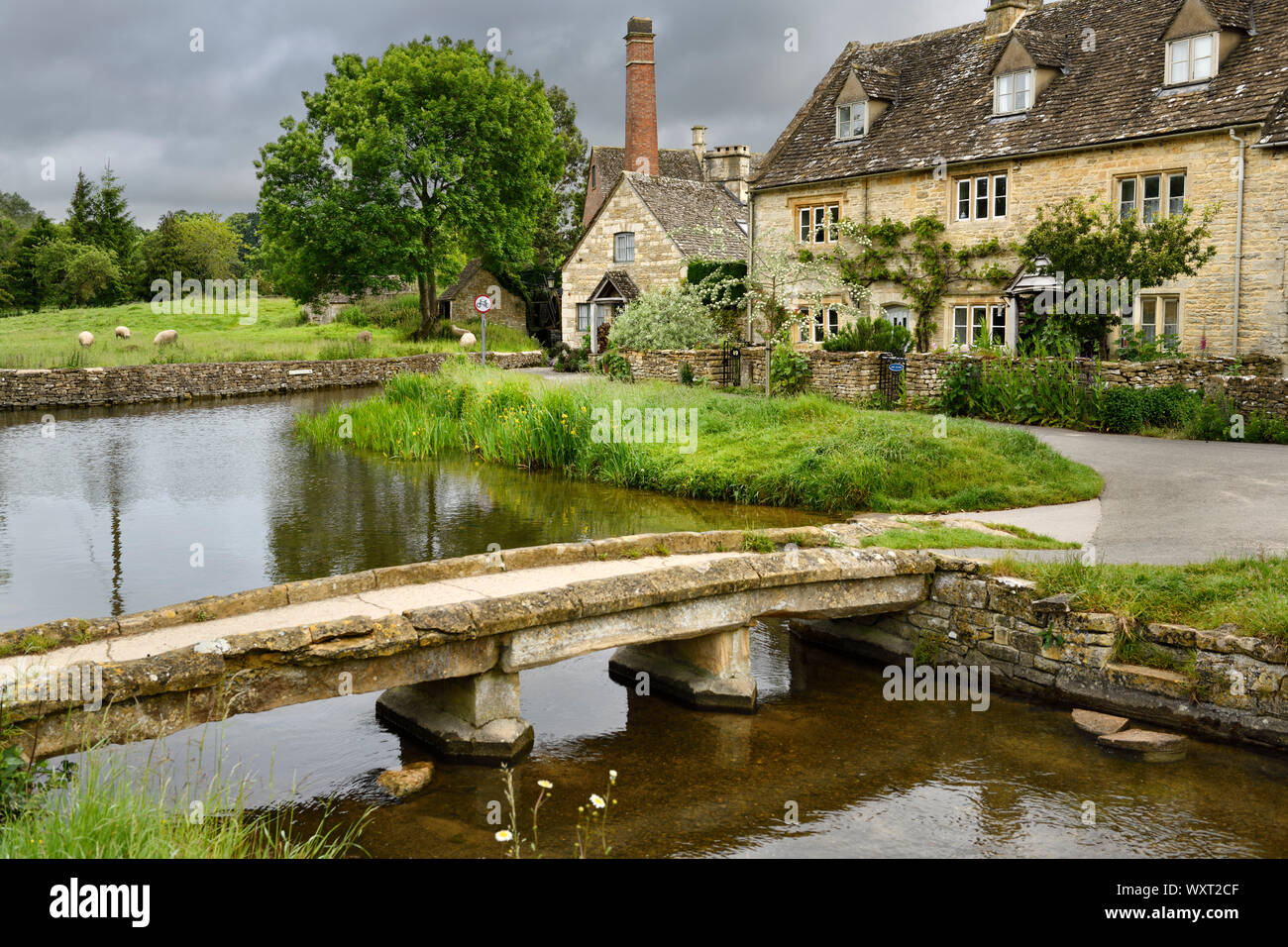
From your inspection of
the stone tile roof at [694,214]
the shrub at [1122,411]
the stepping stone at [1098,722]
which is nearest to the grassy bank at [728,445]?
the shrub at [1122,411]

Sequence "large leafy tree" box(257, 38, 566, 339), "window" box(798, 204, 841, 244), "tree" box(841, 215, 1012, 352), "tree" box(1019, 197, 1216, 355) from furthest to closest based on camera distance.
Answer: "large leafy tree" box(257, 38, 566, 339), "window" box(798, 204, 841, 244), "tree" box(841, 215, 1012, 352), "tree" box(1019, 197, 1216, 355)

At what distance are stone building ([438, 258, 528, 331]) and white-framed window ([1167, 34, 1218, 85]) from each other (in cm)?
3463

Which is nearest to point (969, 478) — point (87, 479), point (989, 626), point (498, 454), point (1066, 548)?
point (1066, 548)

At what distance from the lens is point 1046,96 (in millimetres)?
28156

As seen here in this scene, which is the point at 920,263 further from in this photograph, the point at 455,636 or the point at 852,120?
the point at 455,636

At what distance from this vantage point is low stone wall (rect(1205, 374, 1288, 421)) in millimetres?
19844

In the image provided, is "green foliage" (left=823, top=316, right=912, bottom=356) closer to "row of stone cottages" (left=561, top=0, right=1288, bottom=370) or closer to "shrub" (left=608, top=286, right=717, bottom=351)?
"row of stone cottages" (left=561, top=0, right=1288, bottom=370)

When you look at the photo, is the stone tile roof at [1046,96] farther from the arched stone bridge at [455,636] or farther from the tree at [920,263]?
the arched stone bridge at [455,636]

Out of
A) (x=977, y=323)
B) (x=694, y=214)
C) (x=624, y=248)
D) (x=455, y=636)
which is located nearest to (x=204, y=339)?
(x=624, y=248)

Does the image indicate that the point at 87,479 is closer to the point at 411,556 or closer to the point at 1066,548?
the point at 411,556

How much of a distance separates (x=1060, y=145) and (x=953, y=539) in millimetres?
18063

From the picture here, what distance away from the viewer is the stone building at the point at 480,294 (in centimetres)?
5484

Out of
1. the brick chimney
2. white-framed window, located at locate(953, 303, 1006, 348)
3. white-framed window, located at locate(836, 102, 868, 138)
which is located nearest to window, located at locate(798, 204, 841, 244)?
white-framed window, located at locate(836, 102, 868, 138)
